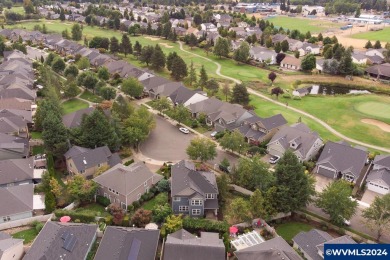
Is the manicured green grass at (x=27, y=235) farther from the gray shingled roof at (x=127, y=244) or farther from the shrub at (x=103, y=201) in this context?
the gray shingled roof at (x=127, y=244)

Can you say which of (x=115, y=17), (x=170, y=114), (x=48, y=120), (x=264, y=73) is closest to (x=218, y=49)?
(x=264, y=73)

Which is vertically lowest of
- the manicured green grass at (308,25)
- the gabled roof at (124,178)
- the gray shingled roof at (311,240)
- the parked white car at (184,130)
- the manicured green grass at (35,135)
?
the gray shingled roof at (311,240)

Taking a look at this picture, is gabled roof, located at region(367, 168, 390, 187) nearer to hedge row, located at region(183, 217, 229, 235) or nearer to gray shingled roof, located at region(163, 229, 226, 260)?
hedge row, located at region(183, 217, 229, 235)

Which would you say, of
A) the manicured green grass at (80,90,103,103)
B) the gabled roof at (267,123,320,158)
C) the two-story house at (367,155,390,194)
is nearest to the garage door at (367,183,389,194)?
the two-story house at (367,155,390,194)

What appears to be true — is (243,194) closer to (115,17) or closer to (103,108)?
(103,108)

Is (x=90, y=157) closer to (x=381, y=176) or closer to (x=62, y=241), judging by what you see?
(x=62, y=241)

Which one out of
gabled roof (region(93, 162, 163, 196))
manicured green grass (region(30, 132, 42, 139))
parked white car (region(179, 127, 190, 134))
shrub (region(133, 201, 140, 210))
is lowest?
shrub (region(133, 201, 140, 210))

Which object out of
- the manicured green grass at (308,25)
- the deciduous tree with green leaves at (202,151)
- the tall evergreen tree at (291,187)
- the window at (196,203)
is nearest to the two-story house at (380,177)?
the tall evergreen tree at (291,187)

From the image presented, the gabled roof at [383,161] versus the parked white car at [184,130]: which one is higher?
the gabled roof at [383,161]
